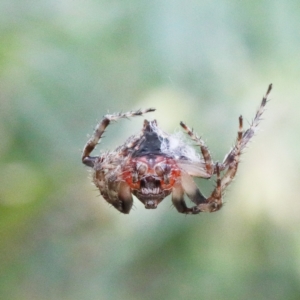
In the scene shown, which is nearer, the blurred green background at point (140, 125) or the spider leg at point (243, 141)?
the spider leg at point (243, 141)

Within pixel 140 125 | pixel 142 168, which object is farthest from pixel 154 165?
pixel 140 125

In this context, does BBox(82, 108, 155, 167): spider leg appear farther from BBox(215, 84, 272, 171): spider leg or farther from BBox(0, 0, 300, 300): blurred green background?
BBox(0, 0, 300, 300): blurred green background

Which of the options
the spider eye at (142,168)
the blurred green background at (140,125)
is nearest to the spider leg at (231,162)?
the spider eye at (142,168)

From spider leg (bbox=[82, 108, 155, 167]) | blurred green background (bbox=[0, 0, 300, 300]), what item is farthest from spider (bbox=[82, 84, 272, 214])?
blurred green background (bbox=[0, 0, 300, 300])

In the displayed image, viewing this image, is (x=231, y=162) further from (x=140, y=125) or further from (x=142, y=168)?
→ (x=140, y=125)

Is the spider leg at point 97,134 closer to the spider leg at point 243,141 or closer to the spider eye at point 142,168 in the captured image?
the spider eye at point 142,168

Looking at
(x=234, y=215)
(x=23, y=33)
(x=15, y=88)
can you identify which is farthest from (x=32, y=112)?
(x=234, y=215)

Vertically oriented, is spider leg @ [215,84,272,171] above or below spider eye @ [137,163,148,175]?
above
